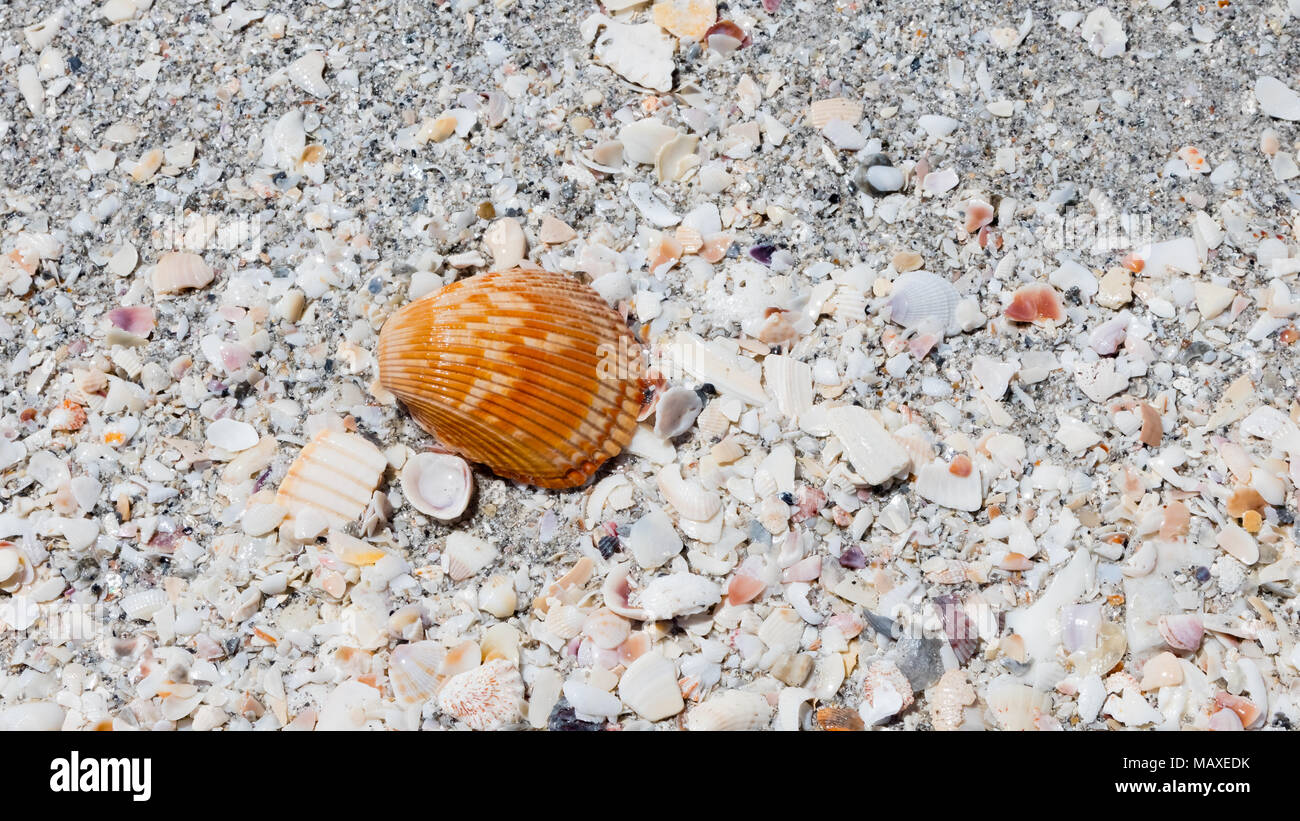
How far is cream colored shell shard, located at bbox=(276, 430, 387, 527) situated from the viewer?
2078 mm

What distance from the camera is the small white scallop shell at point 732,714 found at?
6.28 ft

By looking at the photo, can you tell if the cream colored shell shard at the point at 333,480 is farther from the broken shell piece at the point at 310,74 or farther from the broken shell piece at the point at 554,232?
the broken shell piece at the point at 310,74

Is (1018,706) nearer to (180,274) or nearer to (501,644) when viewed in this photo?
(501,644)

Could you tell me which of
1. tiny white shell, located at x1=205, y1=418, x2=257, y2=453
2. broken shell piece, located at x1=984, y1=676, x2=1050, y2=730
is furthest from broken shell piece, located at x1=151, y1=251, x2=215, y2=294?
broken shell piece, located at x1=984, y1=676, x2=1050, y2=730

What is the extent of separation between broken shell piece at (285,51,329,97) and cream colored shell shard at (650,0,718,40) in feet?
2.82

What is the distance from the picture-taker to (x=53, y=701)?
2006 mm

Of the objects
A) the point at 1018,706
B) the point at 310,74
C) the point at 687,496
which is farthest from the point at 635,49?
the point at 1018,706

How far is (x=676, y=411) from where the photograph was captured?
212cm

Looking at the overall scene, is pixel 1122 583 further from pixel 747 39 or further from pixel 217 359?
pixel 217 359

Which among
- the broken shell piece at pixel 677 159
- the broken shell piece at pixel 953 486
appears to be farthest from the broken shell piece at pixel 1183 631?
the broken shell piece at pixel 677 159

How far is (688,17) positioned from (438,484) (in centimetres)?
133

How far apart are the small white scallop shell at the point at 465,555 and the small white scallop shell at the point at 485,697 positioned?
0.22 meters

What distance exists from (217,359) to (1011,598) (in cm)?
183

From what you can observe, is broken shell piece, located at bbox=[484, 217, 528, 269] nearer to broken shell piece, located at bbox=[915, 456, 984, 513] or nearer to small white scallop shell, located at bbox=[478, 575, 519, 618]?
small white scallop shell, located at bbox=[478, 575, 519, 618]
